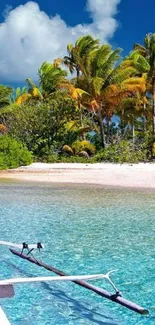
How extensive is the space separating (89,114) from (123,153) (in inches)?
306

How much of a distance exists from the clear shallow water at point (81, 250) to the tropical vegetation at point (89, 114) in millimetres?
12286

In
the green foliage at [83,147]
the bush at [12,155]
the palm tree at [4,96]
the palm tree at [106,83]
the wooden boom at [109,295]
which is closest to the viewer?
the wooden boom at [109,295]

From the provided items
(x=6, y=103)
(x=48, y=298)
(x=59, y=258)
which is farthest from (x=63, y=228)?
(x=6, y=103)

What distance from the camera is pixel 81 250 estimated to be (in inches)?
337

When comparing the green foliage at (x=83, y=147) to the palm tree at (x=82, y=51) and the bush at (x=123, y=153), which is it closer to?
the bush at (x=123, y=153)

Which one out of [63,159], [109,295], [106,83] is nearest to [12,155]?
[63,159]

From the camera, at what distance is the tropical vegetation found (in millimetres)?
29750

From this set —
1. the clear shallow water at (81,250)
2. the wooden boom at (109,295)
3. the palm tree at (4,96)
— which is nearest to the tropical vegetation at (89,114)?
the palm tree at (4,96)

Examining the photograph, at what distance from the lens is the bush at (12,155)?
2848 centimetres

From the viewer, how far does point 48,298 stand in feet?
19.5

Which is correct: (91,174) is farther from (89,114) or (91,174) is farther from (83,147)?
(89,114)

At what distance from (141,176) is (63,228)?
12.7 m

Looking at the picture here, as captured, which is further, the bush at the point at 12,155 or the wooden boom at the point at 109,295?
the bush at the point at 12,155

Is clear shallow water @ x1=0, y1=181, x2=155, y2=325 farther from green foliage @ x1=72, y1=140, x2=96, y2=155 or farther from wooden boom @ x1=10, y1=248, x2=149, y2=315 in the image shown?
green foliage @ x1=72, y1=140, x2=96, y2=155
